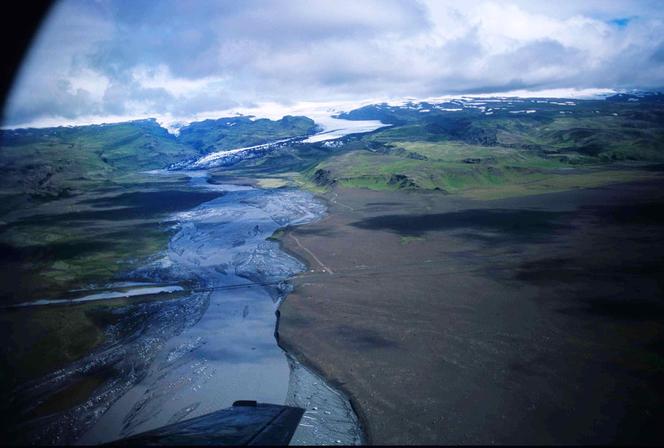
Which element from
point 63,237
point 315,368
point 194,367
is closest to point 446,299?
point 315,368

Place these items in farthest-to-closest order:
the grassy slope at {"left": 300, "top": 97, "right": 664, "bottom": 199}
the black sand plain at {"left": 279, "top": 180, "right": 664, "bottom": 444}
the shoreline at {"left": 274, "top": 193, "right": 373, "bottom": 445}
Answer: the grassy slope at {"left": 300, "top": 97, "right": 664, "bottom": 199}
the shoreline at {"left": 274, "top": 193, "right": 373, "bottom": 445}
the black sand plain at {"left": 279, "top": 180, "right": 664, "bottom": 444}

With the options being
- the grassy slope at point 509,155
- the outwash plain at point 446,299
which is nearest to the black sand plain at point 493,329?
the outwash plain at point 446,299

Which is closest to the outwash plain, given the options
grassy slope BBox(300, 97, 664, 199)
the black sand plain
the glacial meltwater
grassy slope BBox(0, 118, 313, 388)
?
the black sand plain

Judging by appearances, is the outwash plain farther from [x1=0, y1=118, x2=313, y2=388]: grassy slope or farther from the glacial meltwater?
the glacial meltwater

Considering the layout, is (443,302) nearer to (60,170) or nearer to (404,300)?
(404,300)

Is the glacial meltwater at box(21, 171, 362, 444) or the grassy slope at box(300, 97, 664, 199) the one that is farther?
the grassy slope at box(300, 97, 664, 199)

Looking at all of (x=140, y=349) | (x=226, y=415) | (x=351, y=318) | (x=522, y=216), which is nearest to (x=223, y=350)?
(x=140, y=349)

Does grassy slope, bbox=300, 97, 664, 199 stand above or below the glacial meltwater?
above

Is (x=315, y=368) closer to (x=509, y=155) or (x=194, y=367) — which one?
(x=194, y=367)
